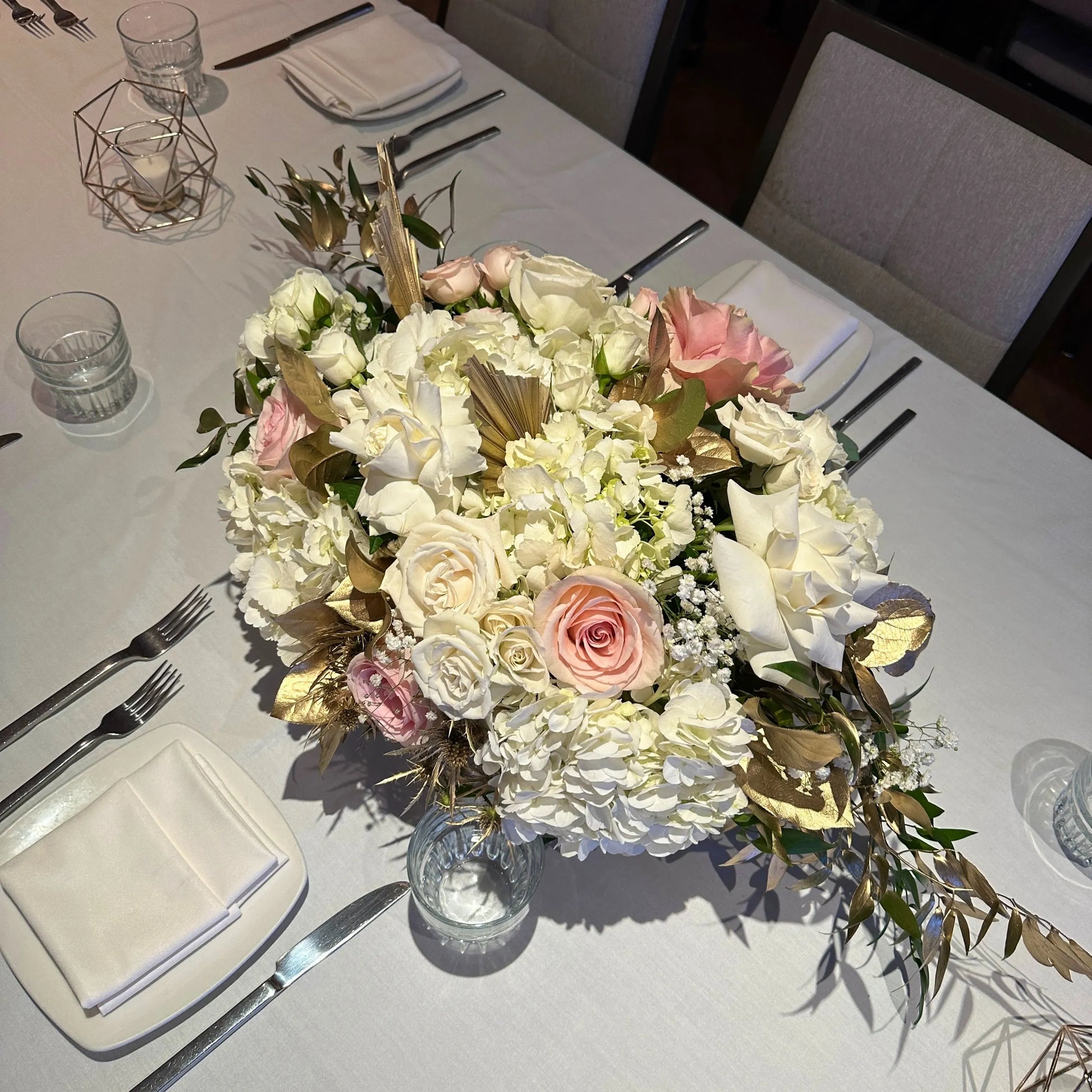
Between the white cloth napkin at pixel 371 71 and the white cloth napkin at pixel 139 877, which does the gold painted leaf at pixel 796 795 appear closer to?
the white cloth napkin at pixel 139 877

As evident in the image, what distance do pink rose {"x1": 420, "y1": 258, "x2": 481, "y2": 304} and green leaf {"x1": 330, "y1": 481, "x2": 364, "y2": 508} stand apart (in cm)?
21

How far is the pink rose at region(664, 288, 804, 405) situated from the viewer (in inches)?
29.5

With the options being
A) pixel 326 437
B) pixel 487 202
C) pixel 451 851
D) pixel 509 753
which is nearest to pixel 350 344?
pixel 326 437

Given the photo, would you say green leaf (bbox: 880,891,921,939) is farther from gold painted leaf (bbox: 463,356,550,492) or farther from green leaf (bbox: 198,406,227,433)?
green leaf (bbox: 198,406,227,433)

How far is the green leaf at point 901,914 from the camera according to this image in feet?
2.38

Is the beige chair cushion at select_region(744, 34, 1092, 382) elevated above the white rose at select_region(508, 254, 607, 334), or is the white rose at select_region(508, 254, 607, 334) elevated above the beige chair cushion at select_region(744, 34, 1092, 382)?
the white rose at select_region(508, 254, 607, 334)

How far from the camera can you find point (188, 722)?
3.05ft

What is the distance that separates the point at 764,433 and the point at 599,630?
0.69 feet

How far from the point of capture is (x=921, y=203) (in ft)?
4.53

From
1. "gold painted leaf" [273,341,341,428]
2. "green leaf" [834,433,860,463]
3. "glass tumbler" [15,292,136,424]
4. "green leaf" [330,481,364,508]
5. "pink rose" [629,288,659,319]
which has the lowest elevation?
"glass tumbler" [15,292,136,424]

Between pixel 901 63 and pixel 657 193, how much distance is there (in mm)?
383

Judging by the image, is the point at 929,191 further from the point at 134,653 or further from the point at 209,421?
the point at 134,653

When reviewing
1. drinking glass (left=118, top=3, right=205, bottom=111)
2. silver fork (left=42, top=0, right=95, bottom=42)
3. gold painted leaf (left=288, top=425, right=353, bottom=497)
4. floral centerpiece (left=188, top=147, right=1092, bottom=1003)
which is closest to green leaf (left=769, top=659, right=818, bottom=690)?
floral centerpiece (left=188, top=147, right=1092, bottom=1003)

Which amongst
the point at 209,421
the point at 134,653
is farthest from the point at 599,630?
the point at 134,653
